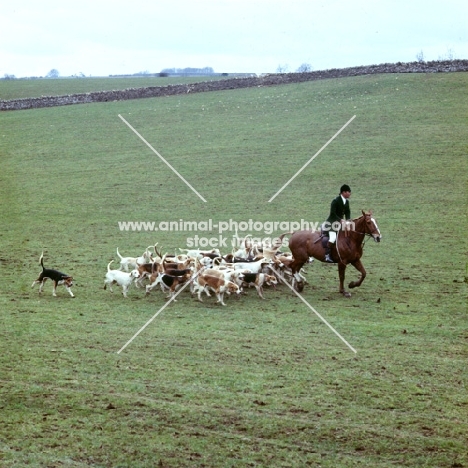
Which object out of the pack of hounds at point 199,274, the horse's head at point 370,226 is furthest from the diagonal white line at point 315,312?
the horse's head at point 370,226

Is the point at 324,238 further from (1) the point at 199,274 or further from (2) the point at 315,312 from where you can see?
(1) the point at 199,274

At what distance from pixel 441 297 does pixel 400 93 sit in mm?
26072

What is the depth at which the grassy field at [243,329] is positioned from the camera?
30.2ft

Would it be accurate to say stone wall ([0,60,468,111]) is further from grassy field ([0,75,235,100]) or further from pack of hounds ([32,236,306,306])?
pack of hounds ([32,236,306,306])

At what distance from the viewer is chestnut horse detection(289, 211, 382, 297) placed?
53.5 feet

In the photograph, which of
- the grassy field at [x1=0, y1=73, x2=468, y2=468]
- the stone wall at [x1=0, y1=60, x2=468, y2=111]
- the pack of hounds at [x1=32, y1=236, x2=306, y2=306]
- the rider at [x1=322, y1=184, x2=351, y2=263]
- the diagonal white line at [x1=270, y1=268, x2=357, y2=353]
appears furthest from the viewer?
the stone wall at [x1=0, y1=60, x2=468, y2=111]

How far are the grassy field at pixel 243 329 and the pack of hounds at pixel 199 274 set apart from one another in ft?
1.10

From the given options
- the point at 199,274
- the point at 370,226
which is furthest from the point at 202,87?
the point at 199,274

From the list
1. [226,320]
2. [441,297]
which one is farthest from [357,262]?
[226,320]

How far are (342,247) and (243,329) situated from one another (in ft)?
12.5

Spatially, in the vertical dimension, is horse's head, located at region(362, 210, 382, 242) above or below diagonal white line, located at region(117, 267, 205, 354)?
above

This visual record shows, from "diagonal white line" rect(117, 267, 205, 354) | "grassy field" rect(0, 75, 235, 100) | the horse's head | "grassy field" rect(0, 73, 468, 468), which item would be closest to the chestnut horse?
the horse's head

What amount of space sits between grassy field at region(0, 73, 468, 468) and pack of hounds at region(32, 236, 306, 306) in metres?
0.34

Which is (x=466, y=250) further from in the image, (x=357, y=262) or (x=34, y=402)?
(x=34, y=402)
